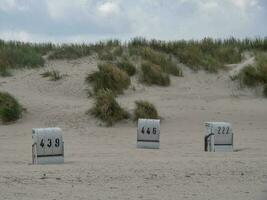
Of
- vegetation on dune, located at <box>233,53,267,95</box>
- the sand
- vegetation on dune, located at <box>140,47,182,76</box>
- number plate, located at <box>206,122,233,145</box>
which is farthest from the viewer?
vegetation on dune, located at <box>140,47,182,76</box>

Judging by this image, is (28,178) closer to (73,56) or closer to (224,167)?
(224,167)

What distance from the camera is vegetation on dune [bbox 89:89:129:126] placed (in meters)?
22.4

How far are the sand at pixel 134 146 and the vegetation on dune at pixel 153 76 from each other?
0.39 metres

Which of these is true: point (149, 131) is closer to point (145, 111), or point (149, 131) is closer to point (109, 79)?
point (145, 111)

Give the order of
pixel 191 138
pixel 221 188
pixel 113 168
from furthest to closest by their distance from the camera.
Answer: pixel 191 138 < pixel 113 168 < pixel 221 188

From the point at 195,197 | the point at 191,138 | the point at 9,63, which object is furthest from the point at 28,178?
the point at 9,63

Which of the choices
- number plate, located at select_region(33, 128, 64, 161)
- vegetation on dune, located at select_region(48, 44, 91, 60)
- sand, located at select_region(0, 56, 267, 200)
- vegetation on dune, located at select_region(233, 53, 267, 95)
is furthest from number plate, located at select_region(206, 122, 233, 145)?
vegetation on dune, located at select_region(48, 44, 91, 60)

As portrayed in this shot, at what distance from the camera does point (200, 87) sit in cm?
2719

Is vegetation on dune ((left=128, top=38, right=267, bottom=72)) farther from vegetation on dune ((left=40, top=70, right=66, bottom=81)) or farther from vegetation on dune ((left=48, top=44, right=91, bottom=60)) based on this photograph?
vegetation on dune ((left=40, top=70, right=66, bottom=81))

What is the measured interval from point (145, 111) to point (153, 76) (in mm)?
4933

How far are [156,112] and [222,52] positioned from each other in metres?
9.42

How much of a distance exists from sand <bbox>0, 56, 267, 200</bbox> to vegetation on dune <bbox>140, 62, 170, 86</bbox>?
39 centimetres

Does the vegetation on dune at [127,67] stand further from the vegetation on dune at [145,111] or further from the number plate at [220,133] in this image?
the number plate at [220,133]

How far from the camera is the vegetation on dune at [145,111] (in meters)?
22.4
